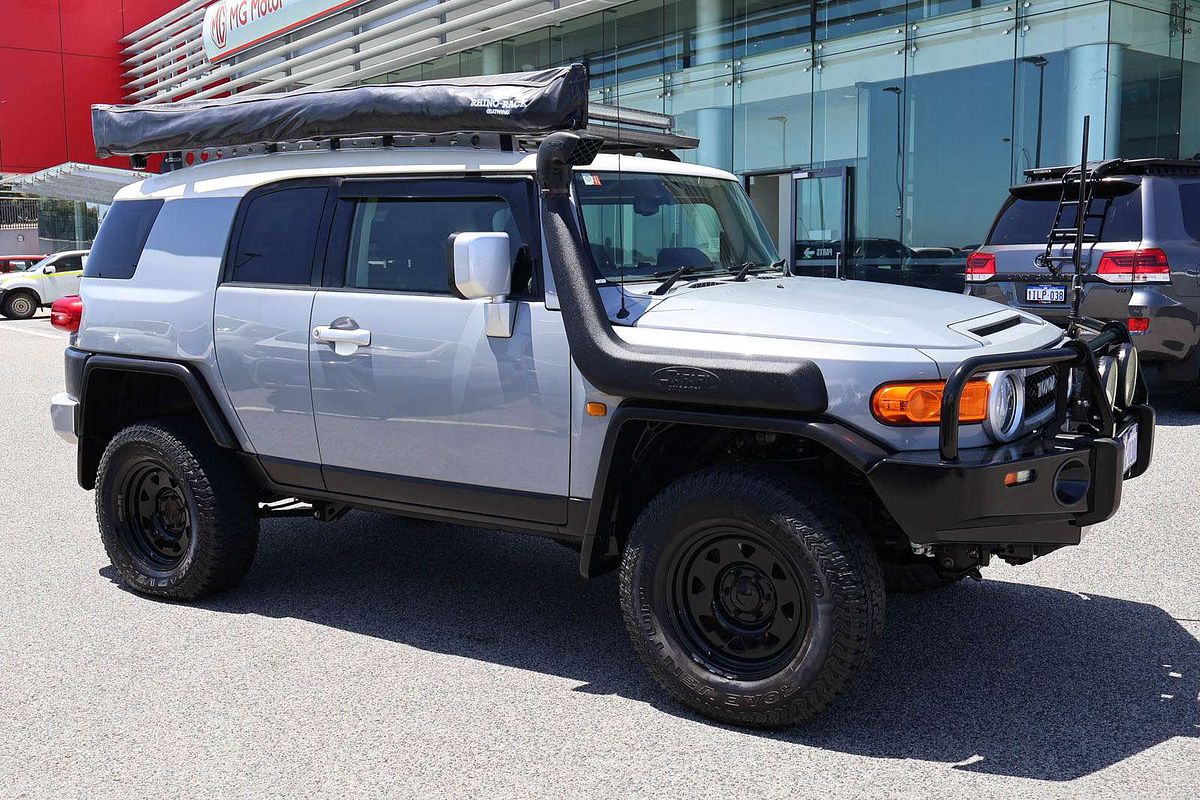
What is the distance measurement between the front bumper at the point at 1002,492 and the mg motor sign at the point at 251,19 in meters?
29.2

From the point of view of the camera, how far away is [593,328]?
3971 millimetres

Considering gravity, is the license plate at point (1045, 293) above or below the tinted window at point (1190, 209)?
below

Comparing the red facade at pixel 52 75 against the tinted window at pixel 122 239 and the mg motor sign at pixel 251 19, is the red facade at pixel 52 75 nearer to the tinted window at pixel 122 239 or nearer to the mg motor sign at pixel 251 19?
the mg motor sign at pixel 251 19

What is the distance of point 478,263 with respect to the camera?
404cm

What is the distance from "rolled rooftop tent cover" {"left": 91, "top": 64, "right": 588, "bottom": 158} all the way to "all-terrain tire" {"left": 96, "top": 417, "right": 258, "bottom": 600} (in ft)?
4.28

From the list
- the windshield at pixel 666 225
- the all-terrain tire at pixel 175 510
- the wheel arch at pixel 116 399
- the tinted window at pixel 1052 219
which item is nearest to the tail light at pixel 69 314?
the wheel arch at pixel 116 399

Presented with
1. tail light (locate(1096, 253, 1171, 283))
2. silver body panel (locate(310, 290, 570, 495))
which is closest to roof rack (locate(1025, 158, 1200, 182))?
tail light (locate(1096, 253, 1171, 283))

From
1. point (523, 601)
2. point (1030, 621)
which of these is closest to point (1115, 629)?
point (1030, 621)

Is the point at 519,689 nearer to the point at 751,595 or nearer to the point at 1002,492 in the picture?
the point at 751,595

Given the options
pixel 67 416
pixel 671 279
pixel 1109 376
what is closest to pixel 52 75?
pixel 67 416

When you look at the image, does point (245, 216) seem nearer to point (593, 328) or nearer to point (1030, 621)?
point (593, 328)

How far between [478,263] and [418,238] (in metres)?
0.63

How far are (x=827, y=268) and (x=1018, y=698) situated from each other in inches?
631

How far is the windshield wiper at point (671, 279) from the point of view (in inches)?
169
